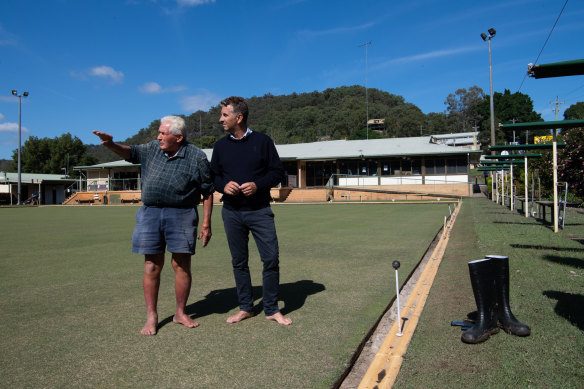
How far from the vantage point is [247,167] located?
4.02 meters

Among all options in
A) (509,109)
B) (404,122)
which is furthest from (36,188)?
(509,109)

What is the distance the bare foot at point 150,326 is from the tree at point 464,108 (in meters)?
112

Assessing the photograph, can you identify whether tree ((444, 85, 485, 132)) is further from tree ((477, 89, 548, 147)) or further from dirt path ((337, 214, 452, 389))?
dirt path ((337, 214, 452, 389))

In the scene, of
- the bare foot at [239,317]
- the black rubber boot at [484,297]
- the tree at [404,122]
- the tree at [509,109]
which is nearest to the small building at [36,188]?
the bare foot at [239,317]

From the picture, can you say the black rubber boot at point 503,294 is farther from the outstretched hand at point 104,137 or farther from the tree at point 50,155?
the tree at point 50,155

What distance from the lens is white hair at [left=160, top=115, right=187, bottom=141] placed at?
3844 millimetres

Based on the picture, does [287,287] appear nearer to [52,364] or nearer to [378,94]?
[52,364]

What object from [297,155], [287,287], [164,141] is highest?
[297,155]

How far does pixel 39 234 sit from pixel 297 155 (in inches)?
1375

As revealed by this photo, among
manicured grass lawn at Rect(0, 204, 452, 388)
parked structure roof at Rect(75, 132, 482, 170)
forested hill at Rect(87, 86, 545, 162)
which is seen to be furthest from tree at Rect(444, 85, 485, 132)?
manicured grass lawn at Rect(0, 204, 452, 388)

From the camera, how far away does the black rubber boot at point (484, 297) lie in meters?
3.52

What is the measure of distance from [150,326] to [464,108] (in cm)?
11888

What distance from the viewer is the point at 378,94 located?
123688mm

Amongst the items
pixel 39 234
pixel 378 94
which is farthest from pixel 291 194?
pixel 378 94
